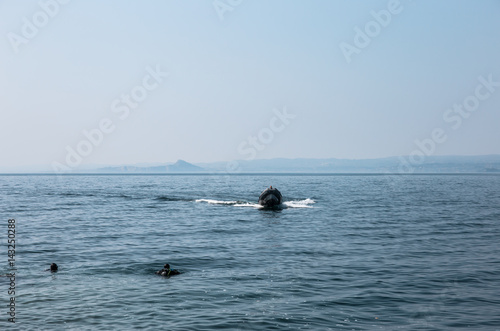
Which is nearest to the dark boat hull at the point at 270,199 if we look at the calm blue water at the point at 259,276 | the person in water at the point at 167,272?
the calm blue water at the point at 259,276

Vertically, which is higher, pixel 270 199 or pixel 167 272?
pixel 270 199

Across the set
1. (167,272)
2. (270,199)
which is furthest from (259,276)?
(270,199)

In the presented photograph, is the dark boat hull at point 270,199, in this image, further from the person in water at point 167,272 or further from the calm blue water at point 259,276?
the person in water at point 167,272

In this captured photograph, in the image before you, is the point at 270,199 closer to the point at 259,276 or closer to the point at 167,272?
the point at 259,276

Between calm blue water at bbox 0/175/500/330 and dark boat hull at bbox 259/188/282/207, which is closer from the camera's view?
calm blue water at bbox 0/175/500/330

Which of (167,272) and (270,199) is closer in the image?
(167,272)

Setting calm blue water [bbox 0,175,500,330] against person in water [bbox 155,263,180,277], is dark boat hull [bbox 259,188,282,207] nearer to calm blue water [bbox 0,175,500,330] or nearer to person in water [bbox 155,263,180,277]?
calm blue water [bbox 0,175,500,330]

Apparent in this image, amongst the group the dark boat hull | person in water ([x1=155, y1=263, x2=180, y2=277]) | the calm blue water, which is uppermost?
the dark boat hull

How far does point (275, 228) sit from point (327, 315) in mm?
25869

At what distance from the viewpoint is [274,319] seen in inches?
719

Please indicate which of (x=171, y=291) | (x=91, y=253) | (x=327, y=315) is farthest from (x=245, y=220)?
(x=327, y=315)

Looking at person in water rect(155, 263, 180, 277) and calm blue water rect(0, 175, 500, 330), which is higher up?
person in water rect(155, 263, 180, 277)

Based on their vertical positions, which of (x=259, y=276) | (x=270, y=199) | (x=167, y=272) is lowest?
(x=259, y=276)

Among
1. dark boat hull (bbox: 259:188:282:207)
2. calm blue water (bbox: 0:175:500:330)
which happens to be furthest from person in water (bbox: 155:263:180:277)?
dark boat hull (bbox: 259:188:282:207)
